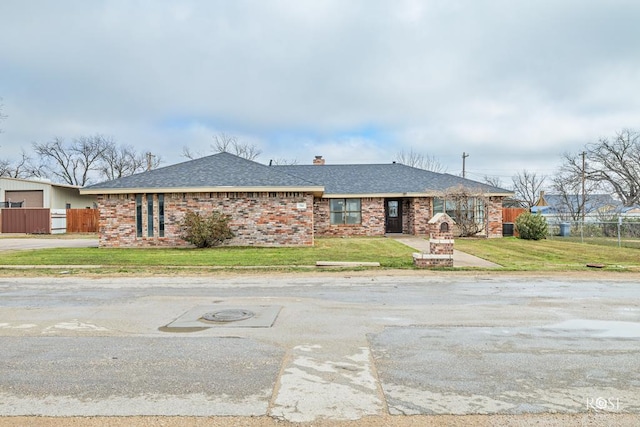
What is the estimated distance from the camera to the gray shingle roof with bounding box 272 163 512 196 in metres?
24.8

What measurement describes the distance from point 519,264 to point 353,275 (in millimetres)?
5171

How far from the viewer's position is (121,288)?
9.46 meters

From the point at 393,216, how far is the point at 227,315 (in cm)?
2076

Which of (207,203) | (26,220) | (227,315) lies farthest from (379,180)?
(26,220)

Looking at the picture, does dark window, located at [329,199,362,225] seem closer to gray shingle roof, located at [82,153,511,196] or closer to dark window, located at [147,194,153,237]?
gray shingle roof, located at [82,153,511,196]

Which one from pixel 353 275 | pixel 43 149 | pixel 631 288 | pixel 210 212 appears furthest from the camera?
pixel 43 149

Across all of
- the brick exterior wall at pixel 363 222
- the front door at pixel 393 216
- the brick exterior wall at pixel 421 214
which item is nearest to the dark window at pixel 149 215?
the brick exterior wall at pixel 363 222

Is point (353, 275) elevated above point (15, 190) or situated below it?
below

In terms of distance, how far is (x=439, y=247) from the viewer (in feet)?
40.8

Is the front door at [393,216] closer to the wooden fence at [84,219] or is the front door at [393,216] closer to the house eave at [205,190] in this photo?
the house eave at [205,190]

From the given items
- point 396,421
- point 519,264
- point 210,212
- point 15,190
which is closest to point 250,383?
point 396,421

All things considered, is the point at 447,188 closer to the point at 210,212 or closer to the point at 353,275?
the point at 210,212

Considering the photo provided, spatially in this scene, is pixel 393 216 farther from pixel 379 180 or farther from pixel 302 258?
pixel 302 258

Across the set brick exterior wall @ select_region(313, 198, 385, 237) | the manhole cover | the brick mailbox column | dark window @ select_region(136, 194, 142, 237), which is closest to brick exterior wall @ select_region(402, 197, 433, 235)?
brick exterior wall @ select_region(313, 198, 385, 237)
